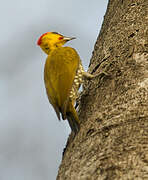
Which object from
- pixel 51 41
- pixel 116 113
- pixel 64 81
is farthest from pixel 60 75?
pixel 51 41

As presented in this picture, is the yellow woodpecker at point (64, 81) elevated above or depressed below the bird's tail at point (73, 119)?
above

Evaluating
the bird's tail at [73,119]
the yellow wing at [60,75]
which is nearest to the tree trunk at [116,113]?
the bird's tail at [73,119]

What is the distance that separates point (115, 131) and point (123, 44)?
121 centimetres

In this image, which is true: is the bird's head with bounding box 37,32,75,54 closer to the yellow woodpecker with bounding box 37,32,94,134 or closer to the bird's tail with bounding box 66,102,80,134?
the yellow woodpecker with bounding box 37,32,94,134

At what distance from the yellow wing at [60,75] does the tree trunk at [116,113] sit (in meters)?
0.19

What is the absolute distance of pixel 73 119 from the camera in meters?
3.28

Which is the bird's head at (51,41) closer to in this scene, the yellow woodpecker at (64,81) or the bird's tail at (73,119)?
the yellow woodpecker at (64,81)

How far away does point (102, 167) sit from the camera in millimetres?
2406

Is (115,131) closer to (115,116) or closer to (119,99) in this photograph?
(115,116)

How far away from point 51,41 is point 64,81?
4.81 feet

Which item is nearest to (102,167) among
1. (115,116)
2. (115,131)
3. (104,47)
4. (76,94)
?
(115,131)

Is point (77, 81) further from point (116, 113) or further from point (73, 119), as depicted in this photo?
point (116, 113)

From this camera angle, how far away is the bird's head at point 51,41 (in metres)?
5.03

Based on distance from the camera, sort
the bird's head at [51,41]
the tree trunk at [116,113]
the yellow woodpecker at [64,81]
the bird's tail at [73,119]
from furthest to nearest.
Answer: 1. the bird's head at [51,41]
2. the yellow woodpecker at [64,81]
3. the bird's tail at [73,119]
4. the tree trunk at [116,113]
